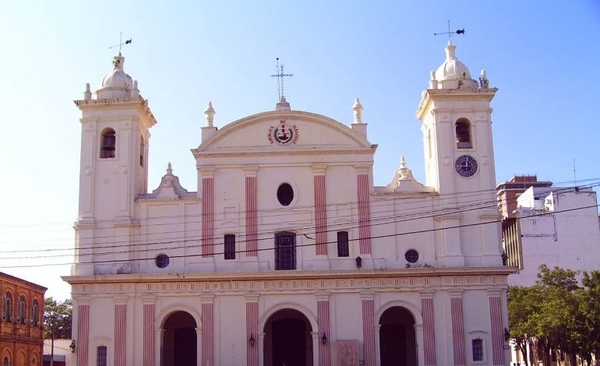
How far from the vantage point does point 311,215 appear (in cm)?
4012

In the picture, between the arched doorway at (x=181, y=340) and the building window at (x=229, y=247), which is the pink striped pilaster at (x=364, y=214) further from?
the arched doorway at (x=181, y=340)

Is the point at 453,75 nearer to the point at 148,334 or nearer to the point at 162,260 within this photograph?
the point at 162,260

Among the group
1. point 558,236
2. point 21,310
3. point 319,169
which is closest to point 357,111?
point 319,169

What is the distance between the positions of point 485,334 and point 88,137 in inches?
833

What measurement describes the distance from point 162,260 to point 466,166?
15223 millimetres

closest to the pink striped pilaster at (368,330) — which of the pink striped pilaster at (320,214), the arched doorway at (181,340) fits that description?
the pink striped pilaster at (320,214)

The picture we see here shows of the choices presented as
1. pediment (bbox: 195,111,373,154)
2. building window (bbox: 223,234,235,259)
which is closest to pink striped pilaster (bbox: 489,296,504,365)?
pediment (bbox: 195,111,373,154)

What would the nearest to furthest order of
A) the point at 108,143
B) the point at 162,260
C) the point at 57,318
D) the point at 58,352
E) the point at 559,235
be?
the point at 162,260
the point at 108,143
the point at 58,352
the point at 559,235
the point at 57,318

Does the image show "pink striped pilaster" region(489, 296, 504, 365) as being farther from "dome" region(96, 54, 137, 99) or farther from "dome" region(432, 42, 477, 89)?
"dome" region(96, 54, 137, 99)

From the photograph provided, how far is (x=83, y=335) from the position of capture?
38719mm

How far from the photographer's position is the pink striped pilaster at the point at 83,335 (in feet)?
126

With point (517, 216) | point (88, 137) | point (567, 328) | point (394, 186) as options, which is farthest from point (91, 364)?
point (517, 216)

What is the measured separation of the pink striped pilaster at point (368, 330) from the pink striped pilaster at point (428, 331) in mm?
2319

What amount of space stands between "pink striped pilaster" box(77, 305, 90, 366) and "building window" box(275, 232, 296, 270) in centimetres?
905
